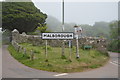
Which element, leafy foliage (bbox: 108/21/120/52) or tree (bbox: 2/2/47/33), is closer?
tree (bbox: 2/2/47/33)

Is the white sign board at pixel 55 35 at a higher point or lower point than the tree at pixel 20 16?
lower

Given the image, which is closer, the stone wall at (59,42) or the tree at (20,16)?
the stone wall at (59,42)

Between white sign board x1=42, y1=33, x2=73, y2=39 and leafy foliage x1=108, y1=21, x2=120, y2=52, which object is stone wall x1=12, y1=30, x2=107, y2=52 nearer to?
white sign board x1=42, y1=33, x2=73, y2=39

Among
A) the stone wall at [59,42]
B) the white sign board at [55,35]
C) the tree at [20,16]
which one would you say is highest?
the tree at [20,16]

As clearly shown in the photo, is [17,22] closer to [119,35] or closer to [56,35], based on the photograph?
[56,35]

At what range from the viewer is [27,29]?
27.2 meters

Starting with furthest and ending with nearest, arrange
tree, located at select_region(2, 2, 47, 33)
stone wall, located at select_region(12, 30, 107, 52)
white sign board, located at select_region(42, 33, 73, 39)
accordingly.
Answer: tree, located at select_region(2, 2, 47, 33) < stone wall, located at select_region(12, 30, 107, 52) < white sign board, located at select_region(42, 33, 73, 39)

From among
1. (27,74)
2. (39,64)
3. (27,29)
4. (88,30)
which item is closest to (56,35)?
(39,64)

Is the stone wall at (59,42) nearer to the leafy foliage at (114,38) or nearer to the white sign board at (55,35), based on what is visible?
the white sign board at (55,35)

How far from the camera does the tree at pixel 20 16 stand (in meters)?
24.0

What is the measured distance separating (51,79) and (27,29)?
20.5m

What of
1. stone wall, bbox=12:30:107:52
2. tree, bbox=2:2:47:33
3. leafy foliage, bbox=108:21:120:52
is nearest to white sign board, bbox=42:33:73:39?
stone wall, bbox=12:30:107:52

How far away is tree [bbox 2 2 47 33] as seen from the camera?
2405 centimetres

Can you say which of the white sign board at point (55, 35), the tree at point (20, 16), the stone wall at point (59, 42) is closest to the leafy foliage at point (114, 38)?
the tree at point (20, 16)
